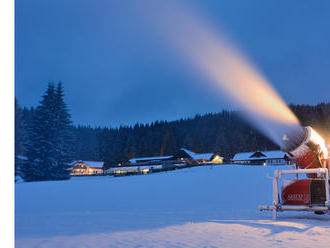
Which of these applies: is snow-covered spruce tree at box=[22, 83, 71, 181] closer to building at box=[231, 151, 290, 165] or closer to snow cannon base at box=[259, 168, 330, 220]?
snow cannon base at box=[259, 168, 330, 220]

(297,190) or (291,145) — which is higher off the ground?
(291,145)

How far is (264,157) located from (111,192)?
6101cm

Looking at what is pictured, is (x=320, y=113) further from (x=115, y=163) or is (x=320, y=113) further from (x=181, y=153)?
(x=115, y=163)

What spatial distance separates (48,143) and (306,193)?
148ft

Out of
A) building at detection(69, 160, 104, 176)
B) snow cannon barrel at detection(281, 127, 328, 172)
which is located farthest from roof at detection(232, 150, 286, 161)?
snow cannon barrel at detection(281, 127, 328, 172)

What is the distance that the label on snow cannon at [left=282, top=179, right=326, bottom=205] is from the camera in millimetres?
11336

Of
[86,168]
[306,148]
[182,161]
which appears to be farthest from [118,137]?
[306,148]

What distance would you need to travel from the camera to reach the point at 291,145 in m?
11.9

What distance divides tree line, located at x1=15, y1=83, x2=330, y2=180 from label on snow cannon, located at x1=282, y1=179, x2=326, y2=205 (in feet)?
131

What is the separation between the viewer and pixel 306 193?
11.5 metres

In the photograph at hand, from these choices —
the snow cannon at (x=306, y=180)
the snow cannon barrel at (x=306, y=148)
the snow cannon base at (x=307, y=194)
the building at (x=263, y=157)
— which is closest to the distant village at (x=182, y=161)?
the building at (x=263, y=157)

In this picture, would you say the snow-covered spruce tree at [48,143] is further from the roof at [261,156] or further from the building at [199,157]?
the roof at [261,156]
